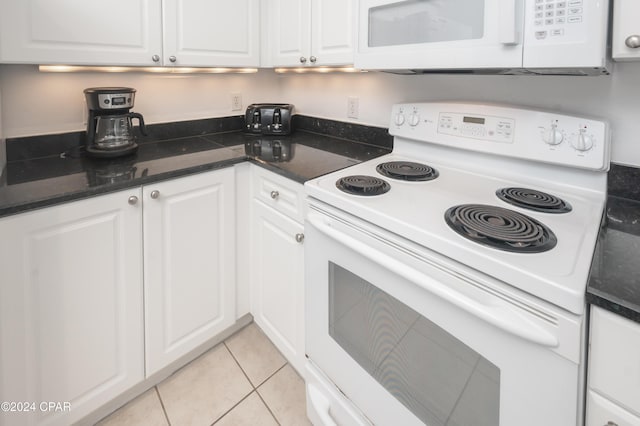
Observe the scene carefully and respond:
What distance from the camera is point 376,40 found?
1318 mm

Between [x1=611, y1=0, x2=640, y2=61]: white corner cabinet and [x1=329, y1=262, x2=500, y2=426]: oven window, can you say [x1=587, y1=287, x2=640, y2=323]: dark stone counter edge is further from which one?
[x1=611, y1=0, x2=640, y2=61]: white corner cabinet

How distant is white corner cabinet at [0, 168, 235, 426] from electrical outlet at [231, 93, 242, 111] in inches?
32.0

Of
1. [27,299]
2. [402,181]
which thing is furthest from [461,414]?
[27,299]

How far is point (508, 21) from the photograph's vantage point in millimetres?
946

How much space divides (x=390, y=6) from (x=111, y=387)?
5.67 ft

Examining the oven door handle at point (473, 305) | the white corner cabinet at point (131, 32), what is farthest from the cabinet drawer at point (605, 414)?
the white corner cabinet at point (131, 32)

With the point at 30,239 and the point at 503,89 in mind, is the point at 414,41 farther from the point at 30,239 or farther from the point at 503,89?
the point at 30,239

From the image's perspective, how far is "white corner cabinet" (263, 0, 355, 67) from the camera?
1.59m

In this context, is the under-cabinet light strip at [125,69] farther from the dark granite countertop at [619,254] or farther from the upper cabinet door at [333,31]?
the dark granite countertop at [619,254]

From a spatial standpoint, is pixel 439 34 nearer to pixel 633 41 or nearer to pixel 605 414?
pixel 633 41

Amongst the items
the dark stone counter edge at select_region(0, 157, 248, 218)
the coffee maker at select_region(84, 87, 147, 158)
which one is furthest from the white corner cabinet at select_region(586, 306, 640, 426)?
the coffee maker at select_region(84, 87, 147, 158)

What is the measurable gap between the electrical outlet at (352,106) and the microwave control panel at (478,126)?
1.98ft

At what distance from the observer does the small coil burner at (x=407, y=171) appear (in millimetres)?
1285

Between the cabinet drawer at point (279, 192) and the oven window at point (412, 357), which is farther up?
the cabinet drawer at point (279, 192)
